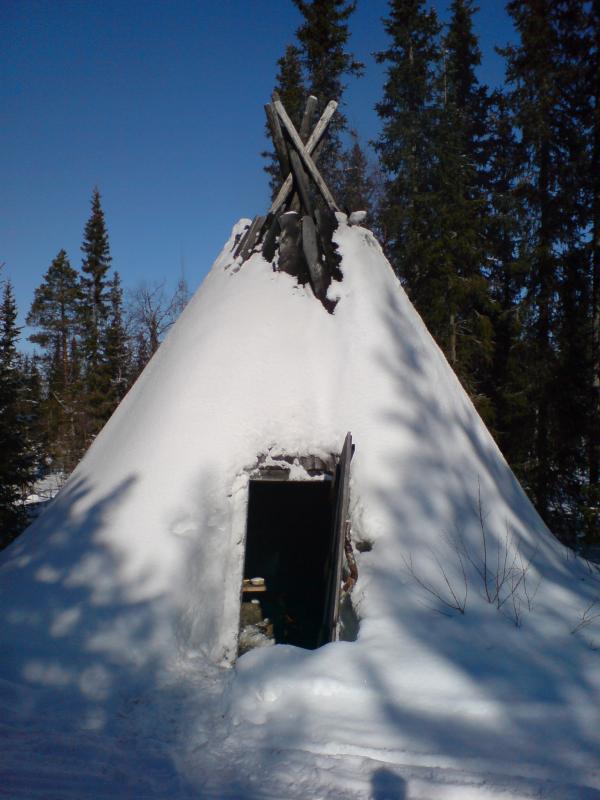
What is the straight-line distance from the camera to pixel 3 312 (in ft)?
46.6

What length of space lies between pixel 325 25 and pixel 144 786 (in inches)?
728

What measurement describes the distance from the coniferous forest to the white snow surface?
4724mm

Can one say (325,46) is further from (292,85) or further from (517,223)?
(517,223)

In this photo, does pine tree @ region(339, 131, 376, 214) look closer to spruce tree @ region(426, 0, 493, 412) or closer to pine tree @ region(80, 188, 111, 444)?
spruce tree @ region(426, 0, 493, 412)

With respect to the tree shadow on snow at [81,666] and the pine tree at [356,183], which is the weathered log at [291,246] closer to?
the tree shadow on snow at [81,666]

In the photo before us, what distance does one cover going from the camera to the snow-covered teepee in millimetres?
2652

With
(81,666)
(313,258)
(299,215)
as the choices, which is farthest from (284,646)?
(299,215)

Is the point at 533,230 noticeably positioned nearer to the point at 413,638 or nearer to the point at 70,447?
the point at 413,638

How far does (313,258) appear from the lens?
5672mm

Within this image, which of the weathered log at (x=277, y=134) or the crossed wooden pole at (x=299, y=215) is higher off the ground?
the weathered log at (x=277, y=134)

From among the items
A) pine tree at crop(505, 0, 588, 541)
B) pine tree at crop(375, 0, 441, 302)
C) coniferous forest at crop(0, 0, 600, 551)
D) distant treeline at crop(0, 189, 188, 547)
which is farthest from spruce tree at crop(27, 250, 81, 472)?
pine tree at crop(505, 0, 588, 541)

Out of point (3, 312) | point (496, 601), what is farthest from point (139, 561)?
point (3, 312)

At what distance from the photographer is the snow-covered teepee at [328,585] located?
2.65m

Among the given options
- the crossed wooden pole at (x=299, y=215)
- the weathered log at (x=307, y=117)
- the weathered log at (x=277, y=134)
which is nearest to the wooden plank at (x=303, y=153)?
the crossed wooden pole at (x=299, y=215)
